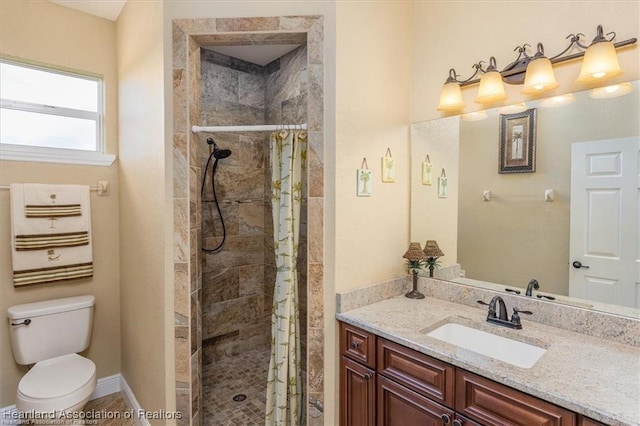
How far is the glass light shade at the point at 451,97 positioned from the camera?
189 centimetres

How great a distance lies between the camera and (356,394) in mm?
1685

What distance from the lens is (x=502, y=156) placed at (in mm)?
1795

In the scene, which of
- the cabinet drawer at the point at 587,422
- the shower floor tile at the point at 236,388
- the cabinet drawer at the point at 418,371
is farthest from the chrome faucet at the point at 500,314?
the shower floor tile at the point at 236,388

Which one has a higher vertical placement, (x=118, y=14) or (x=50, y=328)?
(x=118, y=14)

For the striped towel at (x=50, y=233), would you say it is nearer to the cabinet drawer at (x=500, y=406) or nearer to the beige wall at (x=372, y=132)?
the beige wall at (x=372, y=132)

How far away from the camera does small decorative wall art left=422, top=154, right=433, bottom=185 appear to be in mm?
2086

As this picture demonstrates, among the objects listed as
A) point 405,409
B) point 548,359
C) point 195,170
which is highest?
point 195,170

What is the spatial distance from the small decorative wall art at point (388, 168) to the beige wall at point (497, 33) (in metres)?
0.35

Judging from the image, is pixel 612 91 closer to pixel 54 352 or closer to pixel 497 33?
pixel 497 33

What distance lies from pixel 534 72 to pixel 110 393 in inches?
141

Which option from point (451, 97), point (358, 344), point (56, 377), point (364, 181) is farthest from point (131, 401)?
point (451, 97)

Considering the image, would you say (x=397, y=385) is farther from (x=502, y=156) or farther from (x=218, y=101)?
(x=218, y=101)

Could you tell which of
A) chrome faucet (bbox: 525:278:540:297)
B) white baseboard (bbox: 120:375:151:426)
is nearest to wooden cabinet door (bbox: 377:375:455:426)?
chrome faucet (bbox: 525:278:540:297)

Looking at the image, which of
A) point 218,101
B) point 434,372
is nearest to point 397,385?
point 434,372
